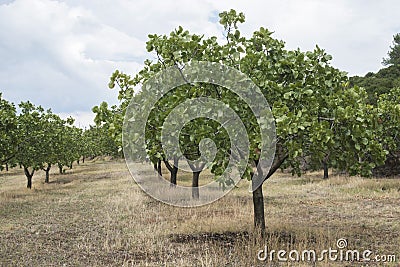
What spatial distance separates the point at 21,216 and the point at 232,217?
9706 millimetres

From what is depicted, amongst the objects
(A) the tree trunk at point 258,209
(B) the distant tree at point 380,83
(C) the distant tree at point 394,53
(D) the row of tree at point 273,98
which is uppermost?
(C) the distant tree at point 394,53

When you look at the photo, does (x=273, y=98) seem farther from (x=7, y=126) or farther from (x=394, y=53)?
(x=394, y=53)

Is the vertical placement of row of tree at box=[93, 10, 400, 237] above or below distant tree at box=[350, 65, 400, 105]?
below

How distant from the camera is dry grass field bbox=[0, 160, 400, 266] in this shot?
9.64 metres

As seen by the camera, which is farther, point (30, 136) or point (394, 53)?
point (394, 53)

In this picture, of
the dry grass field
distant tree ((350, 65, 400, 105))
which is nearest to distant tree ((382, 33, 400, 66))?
distant tree ((350, 65, 400, 105))

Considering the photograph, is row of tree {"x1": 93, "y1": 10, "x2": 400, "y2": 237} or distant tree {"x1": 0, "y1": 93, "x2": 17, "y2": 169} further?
distant tree {"x1": 0, "y1": 93, "x2": 17, "y2": 169}

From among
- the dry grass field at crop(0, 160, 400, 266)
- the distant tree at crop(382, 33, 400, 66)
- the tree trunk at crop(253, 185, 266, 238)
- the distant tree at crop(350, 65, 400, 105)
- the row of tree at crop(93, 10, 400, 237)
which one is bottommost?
the dry grass field at crop(0, 160, 400, 266)

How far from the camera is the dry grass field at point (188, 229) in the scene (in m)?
9.64

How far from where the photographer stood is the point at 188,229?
1256cm

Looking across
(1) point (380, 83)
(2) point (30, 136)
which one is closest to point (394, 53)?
(1) point (380, 83)

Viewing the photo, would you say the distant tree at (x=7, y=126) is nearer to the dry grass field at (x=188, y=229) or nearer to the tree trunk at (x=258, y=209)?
the dry grass field at (x=188, y=229)

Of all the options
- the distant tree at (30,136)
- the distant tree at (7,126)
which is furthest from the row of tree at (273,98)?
the distant tree at (30,136)

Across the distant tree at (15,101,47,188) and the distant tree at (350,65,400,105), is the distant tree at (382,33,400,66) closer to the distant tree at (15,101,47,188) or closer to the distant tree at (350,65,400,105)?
the distant tree at (350,65,400,105)
